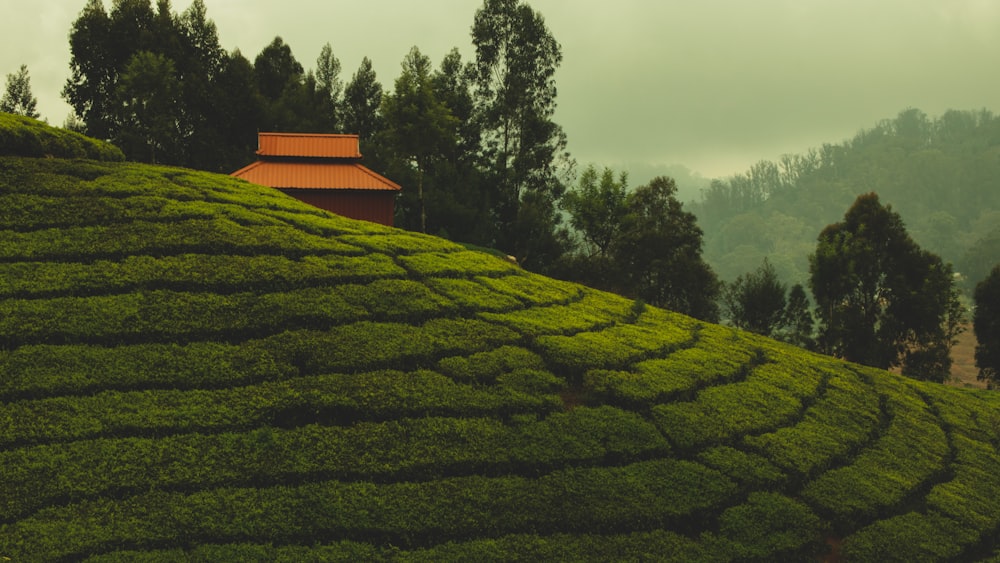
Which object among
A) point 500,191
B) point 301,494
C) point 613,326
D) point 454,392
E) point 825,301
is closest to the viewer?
point 301,494

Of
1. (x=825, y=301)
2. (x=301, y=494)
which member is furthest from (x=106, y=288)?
(x=825, y=301)

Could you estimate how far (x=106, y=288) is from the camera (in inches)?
492

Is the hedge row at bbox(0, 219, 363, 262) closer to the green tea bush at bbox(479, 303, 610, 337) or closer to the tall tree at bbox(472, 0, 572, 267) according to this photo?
the green tea bush at bbox(479, 303, 610, 337)

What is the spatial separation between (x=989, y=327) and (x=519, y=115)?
2909cm

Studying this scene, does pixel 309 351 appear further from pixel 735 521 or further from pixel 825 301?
pixel 825 301

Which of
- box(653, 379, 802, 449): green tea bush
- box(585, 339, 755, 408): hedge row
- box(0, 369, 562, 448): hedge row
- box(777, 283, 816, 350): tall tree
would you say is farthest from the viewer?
box(777, 283, 816, 350): tall tree

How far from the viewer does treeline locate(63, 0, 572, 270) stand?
41.8 metres

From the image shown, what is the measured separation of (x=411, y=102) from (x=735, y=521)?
102 feet

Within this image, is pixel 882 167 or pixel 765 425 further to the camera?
pixel 882 167

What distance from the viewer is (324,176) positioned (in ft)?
92.4

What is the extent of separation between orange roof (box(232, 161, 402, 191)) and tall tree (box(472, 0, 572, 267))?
16.4 metres

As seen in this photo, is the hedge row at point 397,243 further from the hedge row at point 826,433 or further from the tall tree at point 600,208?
the tall tree at point 600,208

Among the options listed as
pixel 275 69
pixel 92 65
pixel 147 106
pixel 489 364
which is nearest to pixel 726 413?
pixel 489 364

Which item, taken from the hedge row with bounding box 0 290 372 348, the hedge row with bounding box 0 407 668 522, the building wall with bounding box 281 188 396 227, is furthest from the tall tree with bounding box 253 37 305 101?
the hedge row with bounding box 0 407 668 522
